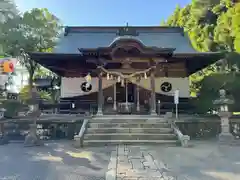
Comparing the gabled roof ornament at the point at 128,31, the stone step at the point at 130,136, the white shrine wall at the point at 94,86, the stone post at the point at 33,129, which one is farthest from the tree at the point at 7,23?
the stone step at the point at 130,136

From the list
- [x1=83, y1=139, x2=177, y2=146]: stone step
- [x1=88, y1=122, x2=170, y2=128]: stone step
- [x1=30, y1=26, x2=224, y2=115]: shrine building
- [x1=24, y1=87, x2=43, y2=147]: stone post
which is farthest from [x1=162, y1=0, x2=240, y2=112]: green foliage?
[x1=24, y1=87, x2=43, y2=147]: stone post

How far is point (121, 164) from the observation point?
15.9 ft

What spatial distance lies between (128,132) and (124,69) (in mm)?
4735

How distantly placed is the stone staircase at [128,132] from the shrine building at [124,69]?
5.21 feet

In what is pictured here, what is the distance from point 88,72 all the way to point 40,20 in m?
7.56

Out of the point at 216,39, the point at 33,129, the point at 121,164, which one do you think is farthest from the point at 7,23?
the point at 216,39

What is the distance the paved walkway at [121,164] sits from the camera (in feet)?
13.6

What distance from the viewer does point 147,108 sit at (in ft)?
42.8

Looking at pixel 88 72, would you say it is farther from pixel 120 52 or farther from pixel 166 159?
pixel 166 159

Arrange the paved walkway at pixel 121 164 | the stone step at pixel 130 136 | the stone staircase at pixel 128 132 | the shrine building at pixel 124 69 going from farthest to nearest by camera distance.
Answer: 1. the shrine building at pixel 124 69
2. the stone step at pixel 130 136
3. the stone staircase at pixel 128 132
4. the paved walkway at pixel 121 164

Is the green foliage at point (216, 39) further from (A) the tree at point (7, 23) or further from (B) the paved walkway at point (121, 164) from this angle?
(A) the tree at point (7, 23)

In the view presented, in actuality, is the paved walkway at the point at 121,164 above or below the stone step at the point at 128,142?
below

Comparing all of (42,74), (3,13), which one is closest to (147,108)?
(3,13)

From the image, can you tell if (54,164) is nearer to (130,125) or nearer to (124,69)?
(130,125)
